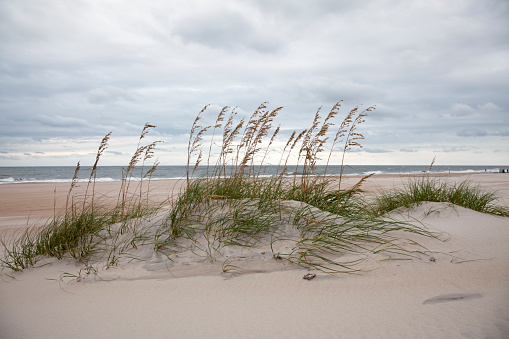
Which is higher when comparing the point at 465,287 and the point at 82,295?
the point at 465,287

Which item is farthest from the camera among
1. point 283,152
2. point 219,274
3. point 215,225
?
point 283,152

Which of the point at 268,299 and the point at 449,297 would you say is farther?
the point at 268,299

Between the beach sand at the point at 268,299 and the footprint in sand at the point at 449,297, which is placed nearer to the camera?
the beach sand at the point at 268,299

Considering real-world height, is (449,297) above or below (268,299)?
above

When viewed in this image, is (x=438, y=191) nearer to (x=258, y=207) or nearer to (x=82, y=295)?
(x=258, y=207)

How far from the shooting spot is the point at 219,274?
10.2 feet

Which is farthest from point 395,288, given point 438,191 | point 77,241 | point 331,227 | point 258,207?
point 438,191

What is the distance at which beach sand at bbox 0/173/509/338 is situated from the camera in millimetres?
2146

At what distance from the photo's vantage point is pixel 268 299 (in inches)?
102

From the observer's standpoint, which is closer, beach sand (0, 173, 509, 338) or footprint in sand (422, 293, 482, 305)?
beach sand (0, 173, 509, 338)

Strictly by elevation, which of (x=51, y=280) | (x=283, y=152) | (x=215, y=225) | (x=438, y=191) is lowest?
(x=51, y=280)

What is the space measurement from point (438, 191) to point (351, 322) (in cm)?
498

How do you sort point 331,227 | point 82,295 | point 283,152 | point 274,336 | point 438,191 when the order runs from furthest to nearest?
point 438,191, point 283,152, point 331,227, point 82,295, point 274,336

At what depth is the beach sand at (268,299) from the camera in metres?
2.15
